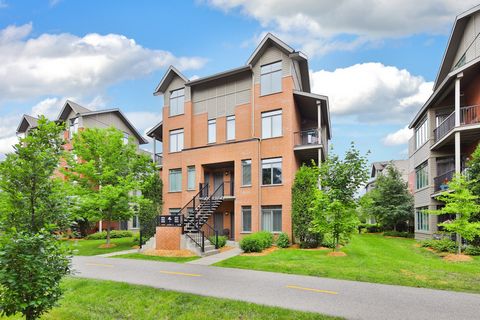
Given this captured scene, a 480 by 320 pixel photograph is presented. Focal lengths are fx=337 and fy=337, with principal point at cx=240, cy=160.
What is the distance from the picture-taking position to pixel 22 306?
18.7 ft

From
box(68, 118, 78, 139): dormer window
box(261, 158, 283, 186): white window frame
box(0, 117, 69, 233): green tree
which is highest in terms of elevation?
box(68, 118, 78, 139): dormer window

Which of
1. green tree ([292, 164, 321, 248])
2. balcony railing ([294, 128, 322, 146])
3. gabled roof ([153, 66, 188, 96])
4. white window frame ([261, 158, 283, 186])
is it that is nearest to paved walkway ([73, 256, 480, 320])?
green tree ([292, 164, 321, 248])

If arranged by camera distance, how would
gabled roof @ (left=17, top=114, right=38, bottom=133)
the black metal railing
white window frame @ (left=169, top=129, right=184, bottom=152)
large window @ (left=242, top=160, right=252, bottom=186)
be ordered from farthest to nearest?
gabled roof @ (left=17, top=114, right=38, bottom=133) < white window frame @ (left=169, top=129, right=184, bottom=152) < large window @ (left=242, top=160, right=252, bottom=186) < the black metal railing

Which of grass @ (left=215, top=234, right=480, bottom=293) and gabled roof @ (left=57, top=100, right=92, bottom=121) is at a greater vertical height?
gabled roof @ (left=57, top=100, right=92, bottom=121)

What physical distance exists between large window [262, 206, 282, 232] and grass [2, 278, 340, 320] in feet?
40.5

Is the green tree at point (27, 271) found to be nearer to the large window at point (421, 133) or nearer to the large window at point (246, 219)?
the large window at point (246, 219)

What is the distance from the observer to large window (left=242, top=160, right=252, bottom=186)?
22422mm

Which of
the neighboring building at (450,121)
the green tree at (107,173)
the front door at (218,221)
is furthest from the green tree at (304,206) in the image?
the green tree at (107,173)

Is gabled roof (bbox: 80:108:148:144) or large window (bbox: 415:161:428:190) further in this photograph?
gabled roof (bbox: 80:108:148:144)

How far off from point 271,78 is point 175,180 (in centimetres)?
1049

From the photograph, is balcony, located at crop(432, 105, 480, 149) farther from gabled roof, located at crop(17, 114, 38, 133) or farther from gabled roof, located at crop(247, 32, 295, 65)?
gabled roof, located at crop(17, 114, 38, 133)

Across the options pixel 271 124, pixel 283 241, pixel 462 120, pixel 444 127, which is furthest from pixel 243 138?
pixel 462 120

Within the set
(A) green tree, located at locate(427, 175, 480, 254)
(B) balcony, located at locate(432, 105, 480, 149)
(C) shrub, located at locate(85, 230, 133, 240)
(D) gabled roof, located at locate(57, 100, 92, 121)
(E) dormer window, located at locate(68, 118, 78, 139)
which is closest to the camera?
(A) green tree, located at locate(427, 175, 480, 254)

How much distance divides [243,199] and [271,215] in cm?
212
